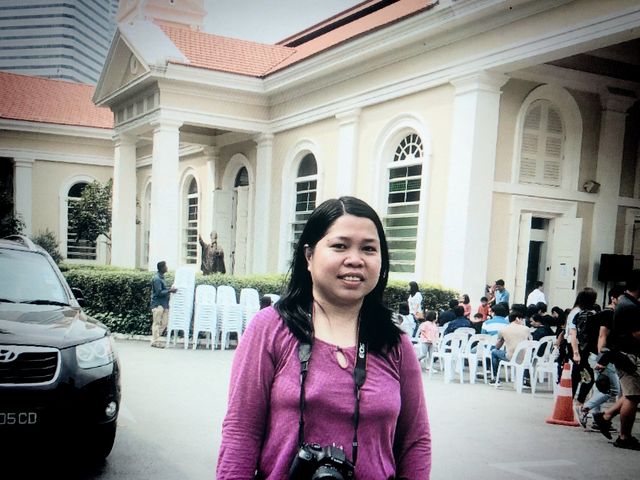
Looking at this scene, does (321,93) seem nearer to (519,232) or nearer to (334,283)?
(519,232)

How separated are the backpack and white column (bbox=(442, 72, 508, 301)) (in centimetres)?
615

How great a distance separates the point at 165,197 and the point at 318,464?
19.5 m

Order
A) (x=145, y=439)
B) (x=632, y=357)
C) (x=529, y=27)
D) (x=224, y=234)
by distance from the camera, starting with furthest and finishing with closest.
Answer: (x=224, y=234) < (x=529, y=27) < (x=632, y=357) < (x=145, y=439)

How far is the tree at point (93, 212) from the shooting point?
29984 mm

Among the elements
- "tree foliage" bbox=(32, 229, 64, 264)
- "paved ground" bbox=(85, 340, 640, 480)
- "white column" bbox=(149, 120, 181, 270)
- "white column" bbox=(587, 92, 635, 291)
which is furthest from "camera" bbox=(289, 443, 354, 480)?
"tree foliage" bbox=(32, 229, 64, 264)

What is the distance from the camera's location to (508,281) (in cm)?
1478

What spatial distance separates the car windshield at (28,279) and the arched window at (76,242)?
89.9ft

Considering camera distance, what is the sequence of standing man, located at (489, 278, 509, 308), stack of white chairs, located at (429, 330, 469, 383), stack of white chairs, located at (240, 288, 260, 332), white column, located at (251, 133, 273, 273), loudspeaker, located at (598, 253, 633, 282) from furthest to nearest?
1. white column, located at (251, 133, 273, 273)
2. loudspeaker, located at (598, 253, 633, 282)
3. standing man, located at (489, 278, 509, 308)
4. stack of white chairs, located at (240, 288, 260, 332)
5. stack of white chairs, located at (429, 330, 469, 383)

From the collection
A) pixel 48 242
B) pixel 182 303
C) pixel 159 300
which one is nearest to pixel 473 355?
pixel 182 303

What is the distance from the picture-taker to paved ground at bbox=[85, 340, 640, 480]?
18.2 feet

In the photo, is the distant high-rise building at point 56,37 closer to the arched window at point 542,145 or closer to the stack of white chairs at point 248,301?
the stack of white chairs at point 248,301

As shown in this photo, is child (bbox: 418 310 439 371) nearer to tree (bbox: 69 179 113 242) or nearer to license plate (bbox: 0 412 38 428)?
license plate (bbox: 0 412 38 428)

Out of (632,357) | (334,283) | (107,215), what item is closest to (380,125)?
(632,357)

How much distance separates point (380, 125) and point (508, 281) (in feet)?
18.9
